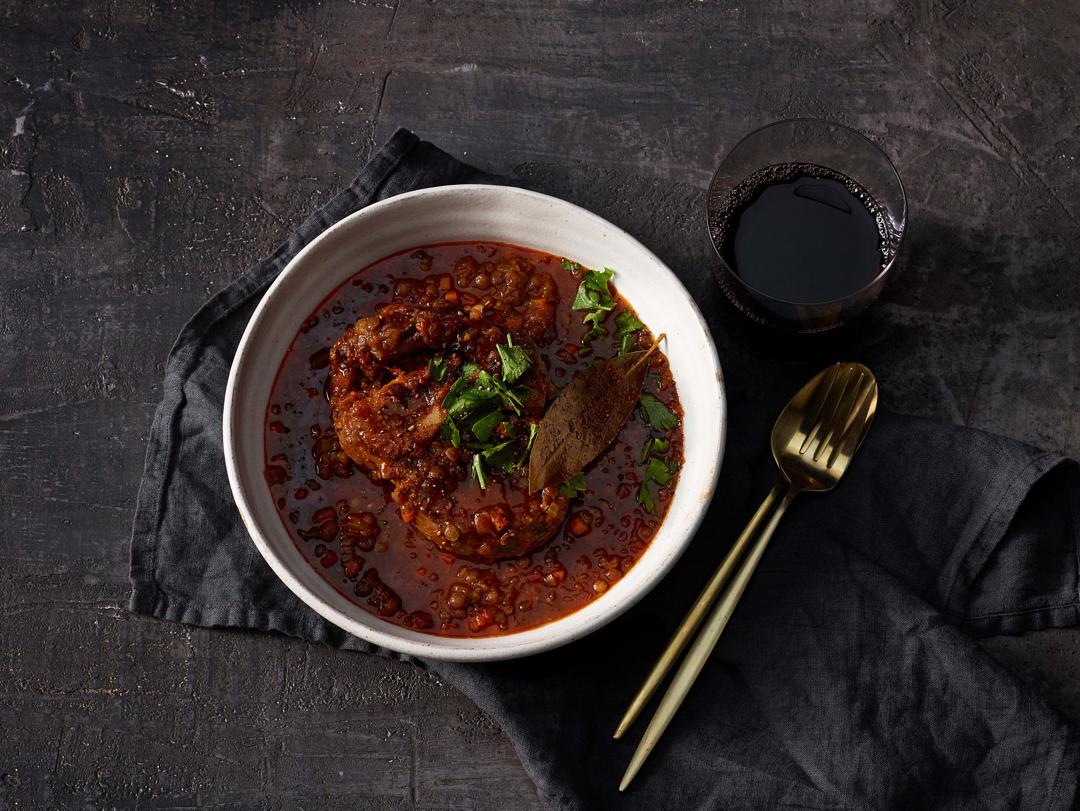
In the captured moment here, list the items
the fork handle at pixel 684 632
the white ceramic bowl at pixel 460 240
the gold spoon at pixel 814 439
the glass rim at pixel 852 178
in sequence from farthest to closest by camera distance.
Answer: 1. the gold spoon at pixel 814 439
2. the fork handle at pixel 684 632
3. the glass rim at pixel 852 178
4. the white ceramic bowl at pixel 460 240

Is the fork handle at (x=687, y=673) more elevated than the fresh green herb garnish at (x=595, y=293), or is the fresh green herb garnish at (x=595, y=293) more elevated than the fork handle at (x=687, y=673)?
the fresh green herb garnish at (x=595, y=293)

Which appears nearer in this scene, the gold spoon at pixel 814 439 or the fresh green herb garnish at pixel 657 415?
the fresh green herb garnish at pixel 657 415

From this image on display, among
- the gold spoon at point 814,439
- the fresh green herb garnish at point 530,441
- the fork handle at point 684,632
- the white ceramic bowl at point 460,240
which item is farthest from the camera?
the gold spoon at point 814,439

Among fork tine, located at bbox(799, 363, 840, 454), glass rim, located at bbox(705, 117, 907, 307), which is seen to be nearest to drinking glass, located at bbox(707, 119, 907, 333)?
glass rim, located at bbox(705, 117, 907, 307)

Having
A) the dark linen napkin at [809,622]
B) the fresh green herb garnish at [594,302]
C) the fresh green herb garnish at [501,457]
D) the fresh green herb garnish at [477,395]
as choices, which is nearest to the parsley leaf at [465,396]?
the fresh green herb garnish at [477,395]

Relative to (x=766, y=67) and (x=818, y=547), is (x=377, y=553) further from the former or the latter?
(x=766, y=67)

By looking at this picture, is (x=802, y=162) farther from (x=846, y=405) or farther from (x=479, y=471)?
(x=479, y=471)

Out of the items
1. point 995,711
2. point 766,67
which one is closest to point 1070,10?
point 766,67

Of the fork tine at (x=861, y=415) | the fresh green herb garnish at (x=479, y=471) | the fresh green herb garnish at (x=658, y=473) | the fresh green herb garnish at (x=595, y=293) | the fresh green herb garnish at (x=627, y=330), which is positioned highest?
the fresh green herb garnish at (x=595, y=293)

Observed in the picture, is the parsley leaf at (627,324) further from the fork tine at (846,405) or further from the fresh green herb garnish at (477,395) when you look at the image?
the fork tine at (846,405)
